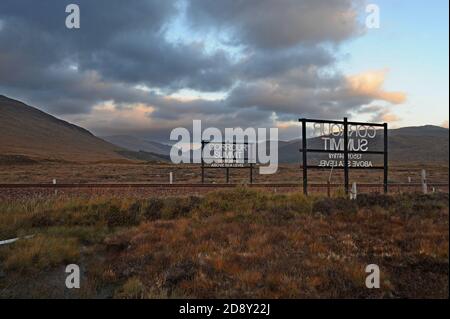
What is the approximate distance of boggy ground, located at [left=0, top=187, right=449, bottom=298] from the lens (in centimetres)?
636

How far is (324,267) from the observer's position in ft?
22.6

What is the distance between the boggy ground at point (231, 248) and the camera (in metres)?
6.36

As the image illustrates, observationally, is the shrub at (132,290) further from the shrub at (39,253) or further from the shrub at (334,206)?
the shrub at (334,206)

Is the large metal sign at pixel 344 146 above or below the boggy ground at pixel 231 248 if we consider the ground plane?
above

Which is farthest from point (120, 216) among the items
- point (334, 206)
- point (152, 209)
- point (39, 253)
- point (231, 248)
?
point (334, 206)

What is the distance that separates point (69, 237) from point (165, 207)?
3477mm

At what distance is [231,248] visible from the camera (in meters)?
8.22

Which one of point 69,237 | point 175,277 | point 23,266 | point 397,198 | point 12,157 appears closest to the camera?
point 175,277

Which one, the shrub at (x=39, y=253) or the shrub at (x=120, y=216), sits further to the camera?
the shrub at (x=120, y=216)

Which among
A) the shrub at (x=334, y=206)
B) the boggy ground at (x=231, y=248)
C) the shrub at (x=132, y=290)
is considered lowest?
the shrub at (x=132, y=290)

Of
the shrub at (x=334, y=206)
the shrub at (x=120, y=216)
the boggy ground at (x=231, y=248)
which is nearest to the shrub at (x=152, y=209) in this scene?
the boggy ground at (x=231, y=248)
